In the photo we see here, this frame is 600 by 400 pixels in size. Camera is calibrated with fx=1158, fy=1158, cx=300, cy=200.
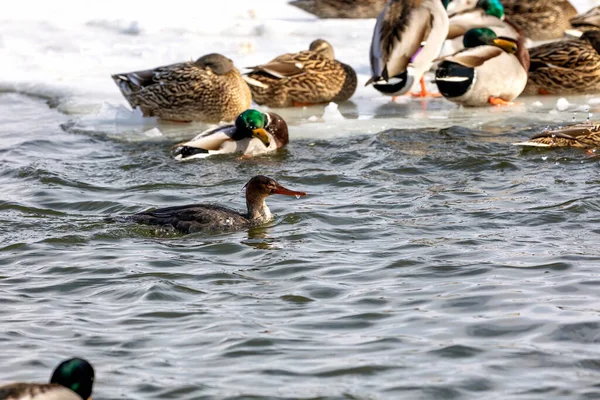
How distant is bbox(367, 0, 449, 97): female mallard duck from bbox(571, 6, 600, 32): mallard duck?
2839mm

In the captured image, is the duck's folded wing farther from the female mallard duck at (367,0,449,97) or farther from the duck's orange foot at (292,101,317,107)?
the duck's orange foot at (292,101,317,107)

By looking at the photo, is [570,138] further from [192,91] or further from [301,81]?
[192,91]

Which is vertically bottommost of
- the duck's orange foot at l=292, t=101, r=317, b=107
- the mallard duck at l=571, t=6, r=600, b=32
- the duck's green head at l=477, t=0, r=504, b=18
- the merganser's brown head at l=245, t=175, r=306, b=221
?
the duck's orange foot at l=292, t=101, r=317, b=107

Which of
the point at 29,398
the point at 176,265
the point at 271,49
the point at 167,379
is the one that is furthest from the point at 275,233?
the point at 271,49

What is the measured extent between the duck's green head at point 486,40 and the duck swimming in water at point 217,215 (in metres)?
A: 4.87

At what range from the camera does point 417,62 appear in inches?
488

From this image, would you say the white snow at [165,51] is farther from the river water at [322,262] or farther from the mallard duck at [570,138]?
the mallard duck at [570,138]

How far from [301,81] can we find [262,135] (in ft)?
7.88

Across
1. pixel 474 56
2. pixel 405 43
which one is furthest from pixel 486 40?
pixel 405 43

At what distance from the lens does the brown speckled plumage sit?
402cm

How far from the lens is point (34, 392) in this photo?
405cm

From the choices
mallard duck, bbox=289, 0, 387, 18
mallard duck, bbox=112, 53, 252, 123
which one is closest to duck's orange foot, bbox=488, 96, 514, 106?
mallard duck, bbox=112, 53, 252, 123

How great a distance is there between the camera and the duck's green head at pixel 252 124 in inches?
412

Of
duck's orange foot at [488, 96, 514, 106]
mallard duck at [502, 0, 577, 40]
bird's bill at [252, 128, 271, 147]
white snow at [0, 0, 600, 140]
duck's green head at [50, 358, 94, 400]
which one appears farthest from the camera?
mallard duck at [502, 0, 577, 40]
